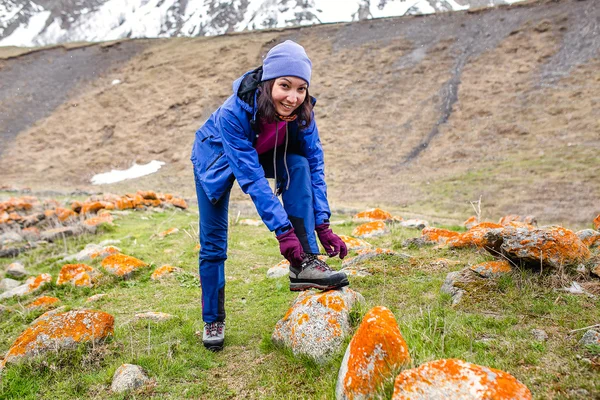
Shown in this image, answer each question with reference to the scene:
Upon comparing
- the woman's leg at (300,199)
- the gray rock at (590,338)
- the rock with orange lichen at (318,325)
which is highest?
the woman's leg at (300,199)

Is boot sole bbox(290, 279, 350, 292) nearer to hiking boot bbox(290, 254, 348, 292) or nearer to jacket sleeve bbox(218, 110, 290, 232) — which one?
hiking boot bbox(290, 254, 348, 292)

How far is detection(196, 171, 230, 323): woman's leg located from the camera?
3133 millimetres

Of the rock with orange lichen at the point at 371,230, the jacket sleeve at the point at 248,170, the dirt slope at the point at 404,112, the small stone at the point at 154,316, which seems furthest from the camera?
the dirt slope at the point at 404,112

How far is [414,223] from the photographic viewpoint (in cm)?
759

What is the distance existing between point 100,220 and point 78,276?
410cm

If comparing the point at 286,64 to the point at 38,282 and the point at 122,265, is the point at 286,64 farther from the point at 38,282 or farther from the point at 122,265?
the point at 38,282

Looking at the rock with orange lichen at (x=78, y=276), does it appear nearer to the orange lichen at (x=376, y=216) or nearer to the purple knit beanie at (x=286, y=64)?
the purple knit beanie at (x=286, y=64)

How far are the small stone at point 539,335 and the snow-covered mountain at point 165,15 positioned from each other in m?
61.6

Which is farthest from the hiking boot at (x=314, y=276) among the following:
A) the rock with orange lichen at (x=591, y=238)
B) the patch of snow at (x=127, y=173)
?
the patch of snow at (x=127, y=173)

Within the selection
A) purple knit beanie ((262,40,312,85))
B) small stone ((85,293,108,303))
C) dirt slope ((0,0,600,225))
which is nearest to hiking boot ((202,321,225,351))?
purple knit beanie ((262,40,312,85))

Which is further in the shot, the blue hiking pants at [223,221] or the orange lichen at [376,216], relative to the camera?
the orange lichen at [376,216]

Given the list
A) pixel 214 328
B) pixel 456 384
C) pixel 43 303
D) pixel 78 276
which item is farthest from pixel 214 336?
pixel 78 276

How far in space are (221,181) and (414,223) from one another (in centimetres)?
532

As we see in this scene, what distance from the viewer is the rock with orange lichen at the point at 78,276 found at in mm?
4982
